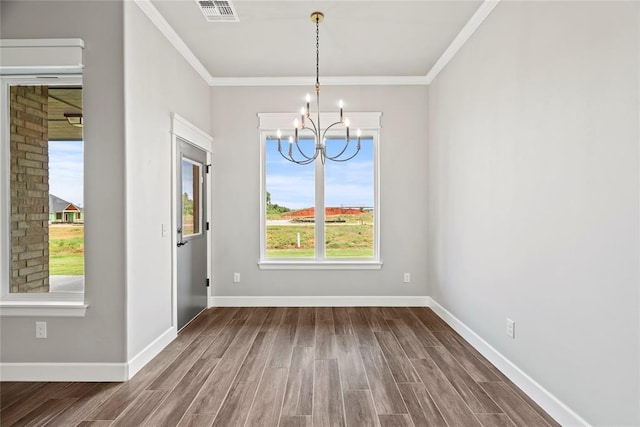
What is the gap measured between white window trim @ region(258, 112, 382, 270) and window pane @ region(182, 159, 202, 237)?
0.79 metres

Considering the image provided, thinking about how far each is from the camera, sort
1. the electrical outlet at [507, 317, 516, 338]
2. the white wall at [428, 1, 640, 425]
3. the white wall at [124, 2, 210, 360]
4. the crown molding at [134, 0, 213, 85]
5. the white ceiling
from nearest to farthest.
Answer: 1. the white wall at [428, 1, 640, 425]
2. the electrical outlet at [507, 317, 516, 338]
3. the white wall at [124, 2, 210, 360]
4. the crown molding at [134, 0, 213, 85]
5. the white ceiling

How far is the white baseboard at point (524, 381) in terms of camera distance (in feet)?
6.41

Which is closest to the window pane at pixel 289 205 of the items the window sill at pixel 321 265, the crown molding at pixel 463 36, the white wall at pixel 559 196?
the window sill at pixel 321 265

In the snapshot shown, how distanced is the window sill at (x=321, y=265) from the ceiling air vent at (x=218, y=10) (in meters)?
2.73

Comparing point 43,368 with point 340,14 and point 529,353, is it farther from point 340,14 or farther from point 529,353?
point 340,14

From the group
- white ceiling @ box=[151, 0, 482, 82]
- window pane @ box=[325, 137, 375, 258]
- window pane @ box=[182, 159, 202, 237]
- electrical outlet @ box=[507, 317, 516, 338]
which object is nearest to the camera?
electrical outlet @ box=[507, 317, 516, 338]

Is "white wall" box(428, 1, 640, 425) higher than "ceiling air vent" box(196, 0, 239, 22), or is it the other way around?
"ceiling air vent" box(196, 0, 239, 22)

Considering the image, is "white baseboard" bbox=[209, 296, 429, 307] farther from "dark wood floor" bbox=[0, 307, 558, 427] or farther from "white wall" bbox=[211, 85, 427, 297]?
"dark wood floor" bbox=[0, 307, 558, 427]

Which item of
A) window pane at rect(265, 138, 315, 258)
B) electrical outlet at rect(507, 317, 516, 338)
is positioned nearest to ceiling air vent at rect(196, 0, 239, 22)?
window pane at rect(265, 138, 315, 258)

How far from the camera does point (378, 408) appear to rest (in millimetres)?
2145

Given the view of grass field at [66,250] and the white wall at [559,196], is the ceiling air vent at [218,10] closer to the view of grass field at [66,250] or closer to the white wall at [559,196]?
the view of grass field at [66,250]

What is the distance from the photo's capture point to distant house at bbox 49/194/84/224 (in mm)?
2619

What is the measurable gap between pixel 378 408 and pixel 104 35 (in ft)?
10.5

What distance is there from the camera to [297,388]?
2.39 meters
